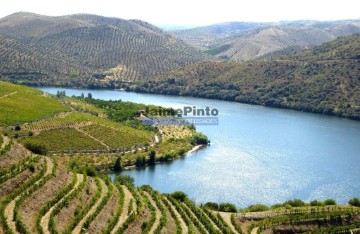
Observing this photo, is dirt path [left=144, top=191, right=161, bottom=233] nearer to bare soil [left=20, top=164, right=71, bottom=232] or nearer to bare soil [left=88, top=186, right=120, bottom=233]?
bare soil [left=88, top=186, right=120, bottom=233]

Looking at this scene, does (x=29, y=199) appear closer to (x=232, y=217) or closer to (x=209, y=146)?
(x=232, y=217)

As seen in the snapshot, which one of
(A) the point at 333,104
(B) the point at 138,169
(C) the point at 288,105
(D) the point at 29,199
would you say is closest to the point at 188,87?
(C) the point at 288,105

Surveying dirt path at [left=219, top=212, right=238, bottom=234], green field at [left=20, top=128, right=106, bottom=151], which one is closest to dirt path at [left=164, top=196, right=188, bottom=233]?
dirt path at [left=219, top=212, right=238, bottom=234]

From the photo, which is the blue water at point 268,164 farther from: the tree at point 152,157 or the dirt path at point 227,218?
the dirt path at point 227,218

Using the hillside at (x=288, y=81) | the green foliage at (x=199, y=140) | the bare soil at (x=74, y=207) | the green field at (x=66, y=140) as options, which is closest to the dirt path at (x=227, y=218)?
the bare soil at (x=74, y=207)

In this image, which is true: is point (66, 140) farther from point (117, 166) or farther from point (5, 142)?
point (5, 142)
